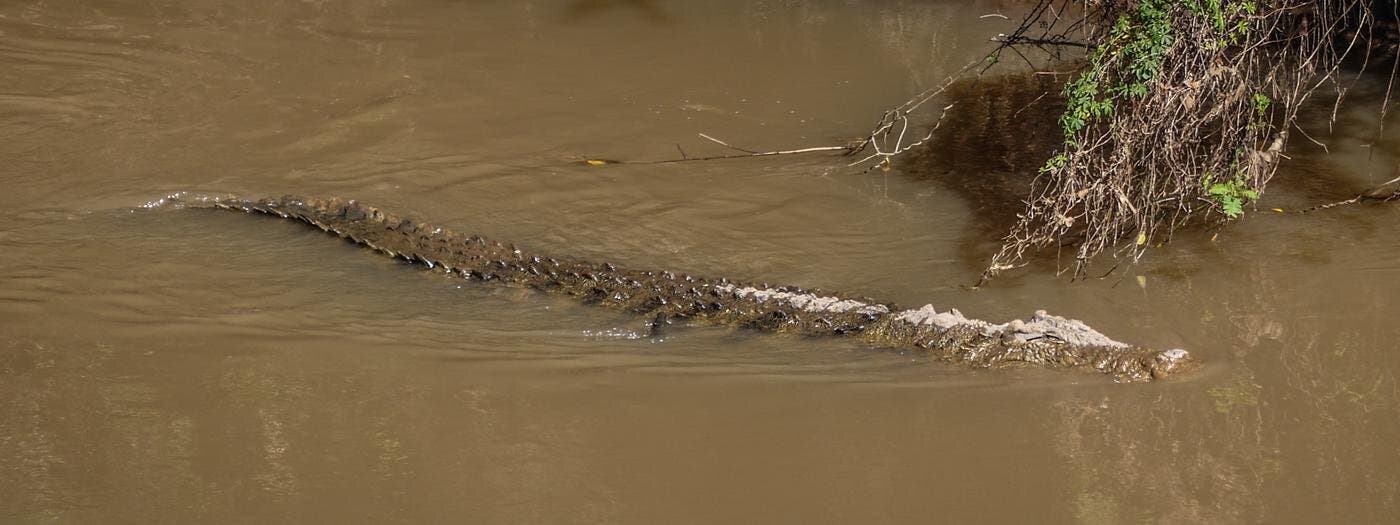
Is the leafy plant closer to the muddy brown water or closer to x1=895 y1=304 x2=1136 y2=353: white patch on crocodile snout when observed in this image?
the muddy brown water

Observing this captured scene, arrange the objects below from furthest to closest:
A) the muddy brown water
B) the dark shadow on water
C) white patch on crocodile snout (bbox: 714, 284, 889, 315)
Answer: the dark shadow on water < white patch on crocodile snout (bbox: 714, 284, 889, 315) < the muddy brown water

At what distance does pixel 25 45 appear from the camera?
7859mm

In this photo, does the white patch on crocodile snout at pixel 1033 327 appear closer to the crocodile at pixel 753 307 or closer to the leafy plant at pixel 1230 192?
the crocodile at pixel 753 307

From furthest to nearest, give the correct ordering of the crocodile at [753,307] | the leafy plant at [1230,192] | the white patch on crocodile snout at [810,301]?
the leafy plant at [1230,192] → the white patch on crocodile snout at [810,301] → the crocodile at [753,307]

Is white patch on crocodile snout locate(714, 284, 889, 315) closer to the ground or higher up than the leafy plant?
closer to the ground

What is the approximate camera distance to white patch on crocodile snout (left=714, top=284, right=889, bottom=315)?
486cm

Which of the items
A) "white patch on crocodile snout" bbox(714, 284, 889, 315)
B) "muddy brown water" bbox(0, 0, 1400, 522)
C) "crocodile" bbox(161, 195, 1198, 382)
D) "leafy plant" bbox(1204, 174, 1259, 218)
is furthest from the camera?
"leafy plant" bbox(1204, 174, 1259, 218)

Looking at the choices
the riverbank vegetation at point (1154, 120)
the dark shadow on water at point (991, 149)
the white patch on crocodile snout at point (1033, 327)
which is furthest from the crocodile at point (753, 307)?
the dark shadow on water at point (991, 149)

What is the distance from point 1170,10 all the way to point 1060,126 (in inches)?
81.4

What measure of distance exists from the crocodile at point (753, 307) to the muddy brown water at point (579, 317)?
0.08 meters

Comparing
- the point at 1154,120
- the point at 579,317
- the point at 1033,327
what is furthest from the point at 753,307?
the point at 1154,120

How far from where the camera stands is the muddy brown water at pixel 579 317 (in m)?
3.83

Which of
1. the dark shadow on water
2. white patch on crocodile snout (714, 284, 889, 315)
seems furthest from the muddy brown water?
white patch on crocodile snout (714, 284, 889, 315)

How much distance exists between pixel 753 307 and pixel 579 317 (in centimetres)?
73
